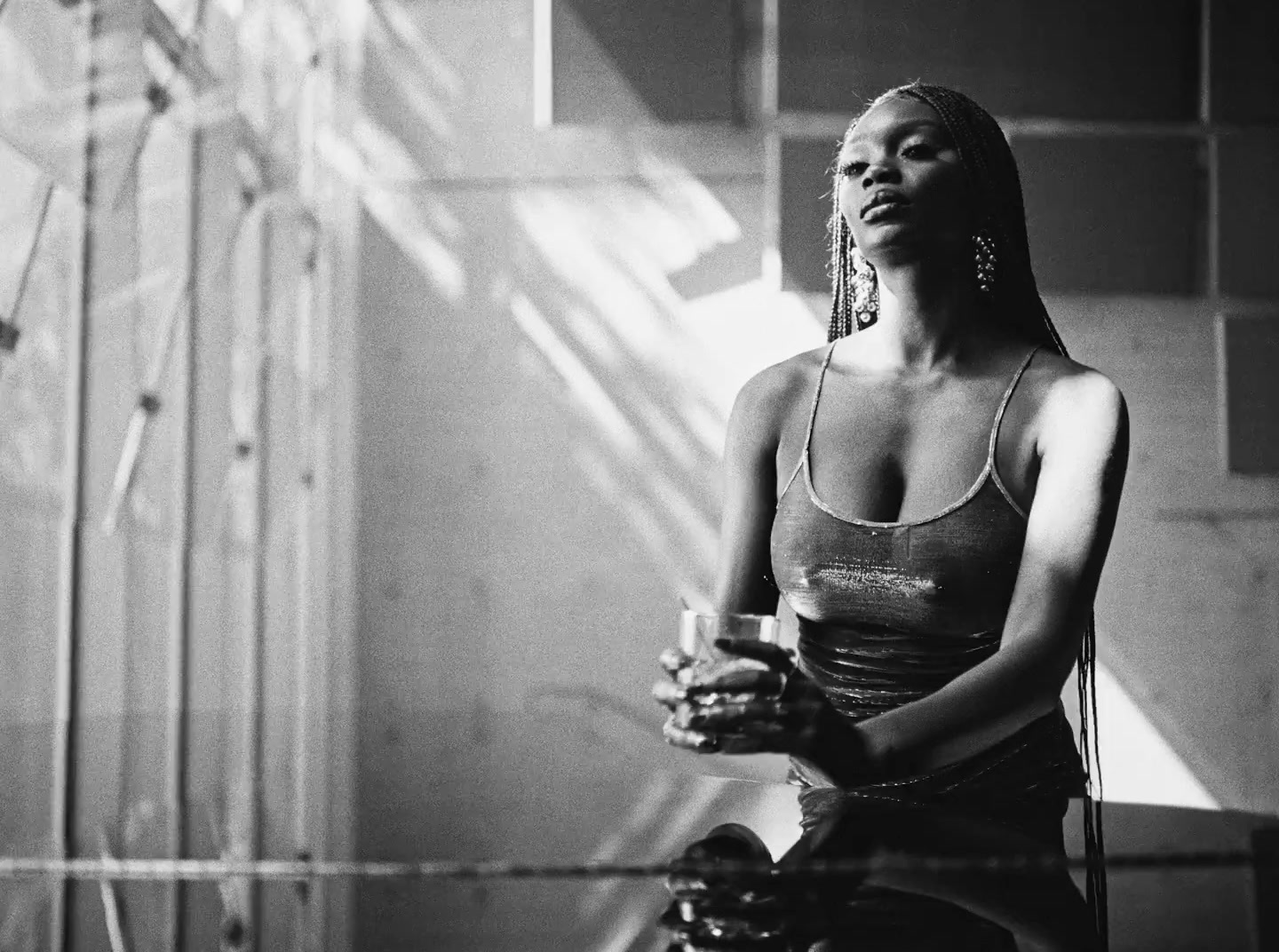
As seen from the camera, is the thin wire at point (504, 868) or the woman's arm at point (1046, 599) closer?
the thin wire at point (504, 868)

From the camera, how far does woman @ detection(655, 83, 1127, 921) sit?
2.90 feet

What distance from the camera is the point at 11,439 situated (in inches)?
68.3

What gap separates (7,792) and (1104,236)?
321 centimetres

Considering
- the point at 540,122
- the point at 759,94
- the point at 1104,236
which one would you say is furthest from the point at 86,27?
the point at 1104,236

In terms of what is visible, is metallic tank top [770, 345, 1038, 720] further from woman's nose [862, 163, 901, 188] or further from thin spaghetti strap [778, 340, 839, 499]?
woman's nose [862, 163, 901, 188]

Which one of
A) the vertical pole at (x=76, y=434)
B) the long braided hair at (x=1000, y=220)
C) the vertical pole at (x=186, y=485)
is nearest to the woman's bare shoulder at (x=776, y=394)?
the long braided hair at (x=1000, y=220)

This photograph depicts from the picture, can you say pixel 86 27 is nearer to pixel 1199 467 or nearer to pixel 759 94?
pixel 759 94

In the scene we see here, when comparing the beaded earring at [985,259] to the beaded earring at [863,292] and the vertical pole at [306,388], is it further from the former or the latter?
the vertical pole at [306,388]

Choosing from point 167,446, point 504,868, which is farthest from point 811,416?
point 167,446

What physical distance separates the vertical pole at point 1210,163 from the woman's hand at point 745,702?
314 cm

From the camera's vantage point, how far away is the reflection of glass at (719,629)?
2.45 ft

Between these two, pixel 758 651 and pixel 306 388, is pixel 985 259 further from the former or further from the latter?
pixel 306 388

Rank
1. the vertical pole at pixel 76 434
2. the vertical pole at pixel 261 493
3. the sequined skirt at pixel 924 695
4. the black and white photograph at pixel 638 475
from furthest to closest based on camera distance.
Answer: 1. the vertical pole at pixel 261 493
2. the vertical pole at pixel 76 434
3. the sequined skirt at pixel 924 695
4. the black and white photograph at pixel 638 475

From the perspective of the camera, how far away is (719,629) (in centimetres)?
75
